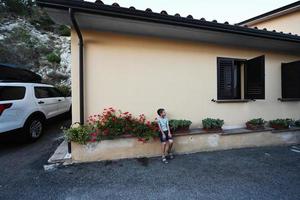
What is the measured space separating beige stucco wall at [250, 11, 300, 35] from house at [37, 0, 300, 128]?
2.57 metres

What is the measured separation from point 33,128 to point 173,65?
4.42m

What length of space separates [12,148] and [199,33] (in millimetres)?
5762

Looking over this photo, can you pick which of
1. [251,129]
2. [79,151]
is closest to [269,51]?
[251,129]

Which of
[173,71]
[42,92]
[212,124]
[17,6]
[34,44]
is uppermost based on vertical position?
[17,6]

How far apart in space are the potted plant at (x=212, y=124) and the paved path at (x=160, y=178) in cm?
60

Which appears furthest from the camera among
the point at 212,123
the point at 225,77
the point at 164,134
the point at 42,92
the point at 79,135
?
the point at 42,92

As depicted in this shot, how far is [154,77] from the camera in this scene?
187 inches

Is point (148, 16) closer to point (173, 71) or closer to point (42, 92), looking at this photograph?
point (173, 71)

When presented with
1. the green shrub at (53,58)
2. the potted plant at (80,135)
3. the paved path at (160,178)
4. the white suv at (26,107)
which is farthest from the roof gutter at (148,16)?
the green shrub at (53,58)

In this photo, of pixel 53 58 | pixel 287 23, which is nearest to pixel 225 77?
pixel 287 23

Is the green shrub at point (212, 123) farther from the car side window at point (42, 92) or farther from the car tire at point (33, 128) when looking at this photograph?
the car side window at point (42, 92)

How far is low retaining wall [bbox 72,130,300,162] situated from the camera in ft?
13.5

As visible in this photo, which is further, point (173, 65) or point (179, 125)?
point (173, 65)

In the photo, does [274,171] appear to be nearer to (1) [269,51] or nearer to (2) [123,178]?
(2) [123,178]
